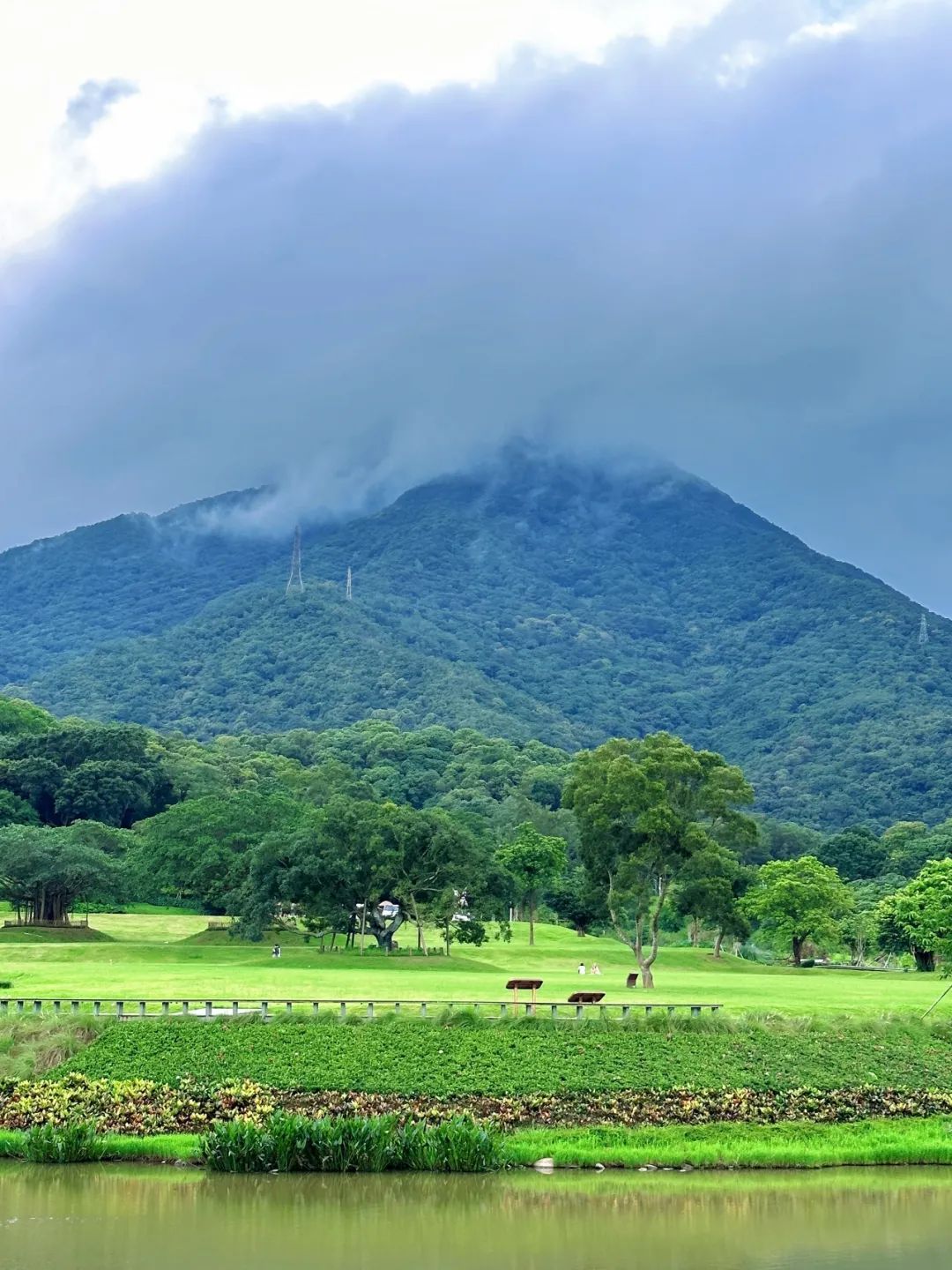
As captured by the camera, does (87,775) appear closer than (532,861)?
Answer: No

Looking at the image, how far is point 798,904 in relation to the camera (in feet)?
270

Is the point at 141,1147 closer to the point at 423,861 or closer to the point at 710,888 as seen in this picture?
the point at 710,888

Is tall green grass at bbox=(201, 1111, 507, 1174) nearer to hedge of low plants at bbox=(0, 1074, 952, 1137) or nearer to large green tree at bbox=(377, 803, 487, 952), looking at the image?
hedge of low plants at bbox=(0, 1074, 952, 1137)

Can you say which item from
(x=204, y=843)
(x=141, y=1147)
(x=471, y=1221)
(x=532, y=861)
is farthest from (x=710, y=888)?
(x=471, y=1221)

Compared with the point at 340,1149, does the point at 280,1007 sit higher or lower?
higher

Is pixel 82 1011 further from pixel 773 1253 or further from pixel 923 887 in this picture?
pixel 923 887

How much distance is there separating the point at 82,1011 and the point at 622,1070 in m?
14.5

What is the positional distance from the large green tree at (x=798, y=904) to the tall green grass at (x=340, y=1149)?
5547cm

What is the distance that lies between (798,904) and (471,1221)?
60.0 m

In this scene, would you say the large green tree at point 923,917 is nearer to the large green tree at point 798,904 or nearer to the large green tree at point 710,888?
the large green tree at point 798,904

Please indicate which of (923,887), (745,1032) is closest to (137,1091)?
(745,1032)

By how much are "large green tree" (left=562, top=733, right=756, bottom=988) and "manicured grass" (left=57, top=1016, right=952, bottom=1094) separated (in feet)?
69.2

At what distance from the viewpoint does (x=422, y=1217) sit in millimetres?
25609

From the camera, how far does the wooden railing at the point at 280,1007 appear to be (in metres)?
38.4
